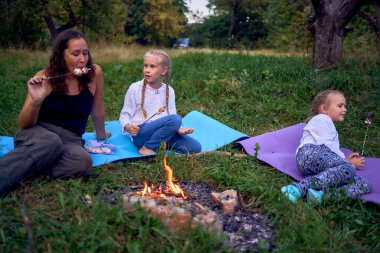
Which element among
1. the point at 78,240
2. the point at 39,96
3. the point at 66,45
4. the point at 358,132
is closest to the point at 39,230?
the point at 78,240

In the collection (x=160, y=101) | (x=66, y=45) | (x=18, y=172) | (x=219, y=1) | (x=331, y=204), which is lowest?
(x=331, y=204)

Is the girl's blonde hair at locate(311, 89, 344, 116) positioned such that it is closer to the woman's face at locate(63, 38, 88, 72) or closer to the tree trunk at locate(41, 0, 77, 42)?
the woman's face at locate(63, 38, 88, 72)

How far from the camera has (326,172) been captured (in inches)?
126

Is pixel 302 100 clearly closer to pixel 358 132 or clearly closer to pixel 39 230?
pixel 358 132

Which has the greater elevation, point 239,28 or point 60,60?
point 239,28

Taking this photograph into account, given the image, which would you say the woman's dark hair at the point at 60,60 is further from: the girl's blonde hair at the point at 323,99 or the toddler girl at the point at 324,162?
the girl's blonde hair at the point at 323,99

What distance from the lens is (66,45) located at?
3.29 metres

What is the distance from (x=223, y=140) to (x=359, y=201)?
188cm

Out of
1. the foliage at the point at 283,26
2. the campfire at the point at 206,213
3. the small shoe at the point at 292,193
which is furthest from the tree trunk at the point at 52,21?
the small shoe at the point at 292,193

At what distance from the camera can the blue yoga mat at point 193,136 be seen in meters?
3.79

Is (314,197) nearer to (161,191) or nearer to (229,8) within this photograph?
(161,191)

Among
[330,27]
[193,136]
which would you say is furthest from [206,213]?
[330,27]

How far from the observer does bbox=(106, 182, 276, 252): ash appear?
2256 millimetres

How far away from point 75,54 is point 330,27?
17.9ft
